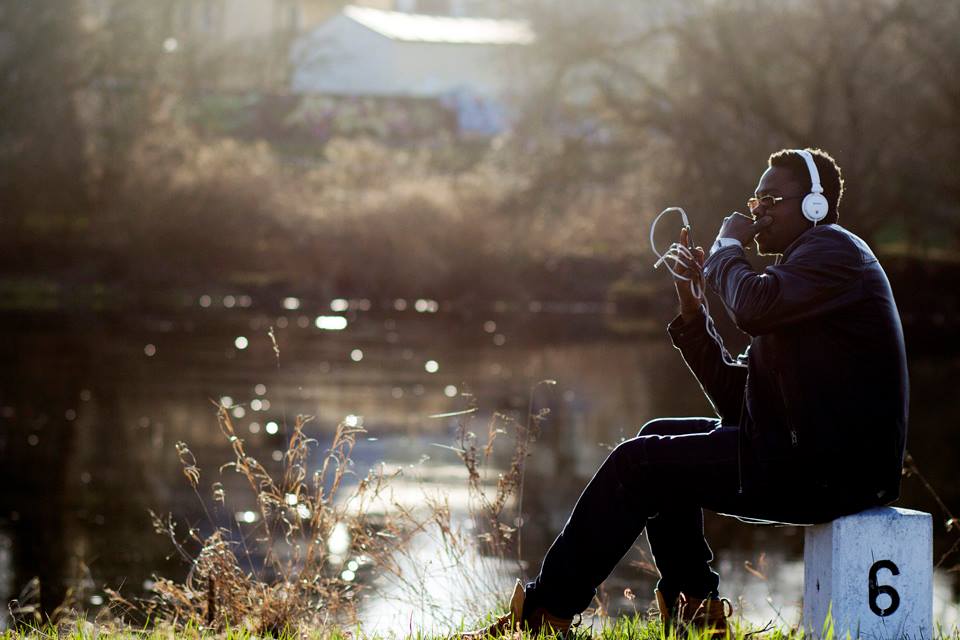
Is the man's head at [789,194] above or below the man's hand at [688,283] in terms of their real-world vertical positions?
above

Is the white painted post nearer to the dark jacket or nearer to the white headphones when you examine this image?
the dark jacket

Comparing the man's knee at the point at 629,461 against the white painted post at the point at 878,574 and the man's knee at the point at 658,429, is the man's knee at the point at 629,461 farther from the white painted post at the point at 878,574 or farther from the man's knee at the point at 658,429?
the white painted post at the point at 878,574

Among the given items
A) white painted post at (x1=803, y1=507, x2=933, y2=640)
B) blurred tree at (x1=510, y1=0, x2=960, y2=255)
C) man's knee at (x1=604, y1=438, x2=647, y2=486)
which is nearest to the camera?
white painted post at (x1=803, y1=507, x2=933, y2=640)

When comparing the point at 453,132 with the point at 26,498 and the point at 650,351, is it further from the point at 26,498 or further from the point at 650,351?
the point at 26,498

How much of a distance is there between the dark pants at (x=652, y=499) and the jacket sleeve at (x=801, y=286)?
0.39m

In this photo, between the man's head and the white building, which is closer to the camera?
the man's head

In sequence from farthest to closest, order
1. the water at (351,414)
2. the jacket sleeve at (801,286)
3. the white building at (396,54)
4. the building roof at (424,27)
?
1. the building roof at (424,27)
2. the white building at (396,54)
3. the water at (351,414)
4. the jacket sleeve at (801,286)

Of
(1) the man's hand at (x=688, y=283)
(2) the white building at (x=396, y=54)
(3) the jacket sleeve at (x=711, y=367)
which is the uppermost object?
(2) the white building at (x=396, y=54)

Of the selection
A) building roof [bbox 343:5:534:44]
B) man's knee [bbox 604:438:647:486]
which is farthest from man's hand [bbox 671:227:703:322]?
building roof [bbox 343:5:534:44]

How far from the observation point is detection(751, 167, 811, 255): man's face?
395 centimetres

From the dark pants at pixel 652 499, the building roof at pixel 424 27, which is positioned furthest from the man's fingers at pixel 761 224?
the building roof at pixel 424 27

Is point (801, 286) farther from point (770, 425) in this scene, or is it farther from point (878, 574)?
point (878, 574)

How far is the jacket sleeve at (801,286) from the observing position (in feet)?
12.0

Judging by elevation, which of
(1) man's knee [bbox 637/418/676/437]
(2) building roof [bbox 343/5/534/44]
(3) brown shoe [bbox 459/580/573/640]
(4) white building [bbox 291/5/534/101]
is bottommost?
(3) brown shoe [bbox 459/580/573/640]
